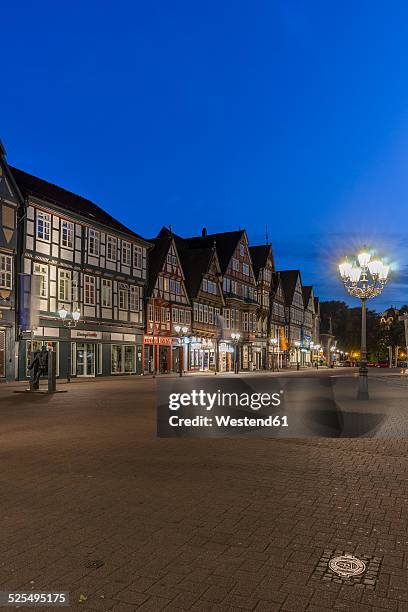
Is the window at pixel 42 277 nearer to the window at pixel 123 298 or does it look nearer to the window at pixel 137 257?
the window at pixel 123 298

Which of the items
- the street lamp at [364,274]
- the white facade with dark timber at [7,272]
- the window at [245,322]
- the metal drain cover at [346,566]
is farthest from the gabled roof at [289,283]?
the metal drain cover at [346,566]

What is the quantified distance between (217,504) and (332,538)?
1564mm

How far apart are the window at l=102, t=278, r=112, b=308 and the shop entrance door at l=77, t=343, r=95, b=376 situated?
3.53 meters

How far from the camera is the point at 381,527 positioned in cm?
575

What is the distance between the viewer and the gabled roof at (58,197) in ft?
124

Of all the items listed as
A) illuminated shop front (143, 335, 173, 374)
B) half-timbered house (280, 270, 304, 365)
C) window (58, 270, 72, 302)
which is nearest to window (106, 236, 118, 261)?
window (58, 270, 72, 302)

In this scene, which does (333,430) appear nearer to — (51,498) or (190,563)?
(51,498)

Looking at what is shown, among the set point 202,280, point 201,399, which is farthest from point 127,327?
point 201,399

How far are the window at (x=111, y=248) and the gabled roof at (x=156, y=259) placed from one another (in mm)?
6098

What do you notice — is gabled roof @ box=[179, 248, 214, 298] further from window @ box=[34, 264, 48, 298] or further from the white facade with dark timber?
the white facade with dark timber

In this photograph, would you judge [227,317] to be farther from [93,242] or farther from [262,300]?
[93,242]

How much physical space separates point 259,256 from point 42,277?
46.7m

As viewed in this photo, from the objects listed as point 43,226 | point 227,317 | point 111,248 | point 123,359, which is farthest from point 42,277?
point 227,317

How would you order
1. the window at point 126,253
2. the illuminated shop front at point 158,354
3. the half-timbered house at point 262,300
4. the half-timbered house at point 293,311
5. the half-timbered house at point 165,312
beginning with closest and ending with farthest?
1. the window at point 126,253
2. the illuminated shop front at point 158,354
3. the half-timbered house at point 165,312
4. the half-timbered house at point 262,300
5. the half-timbered house at point 293,311
